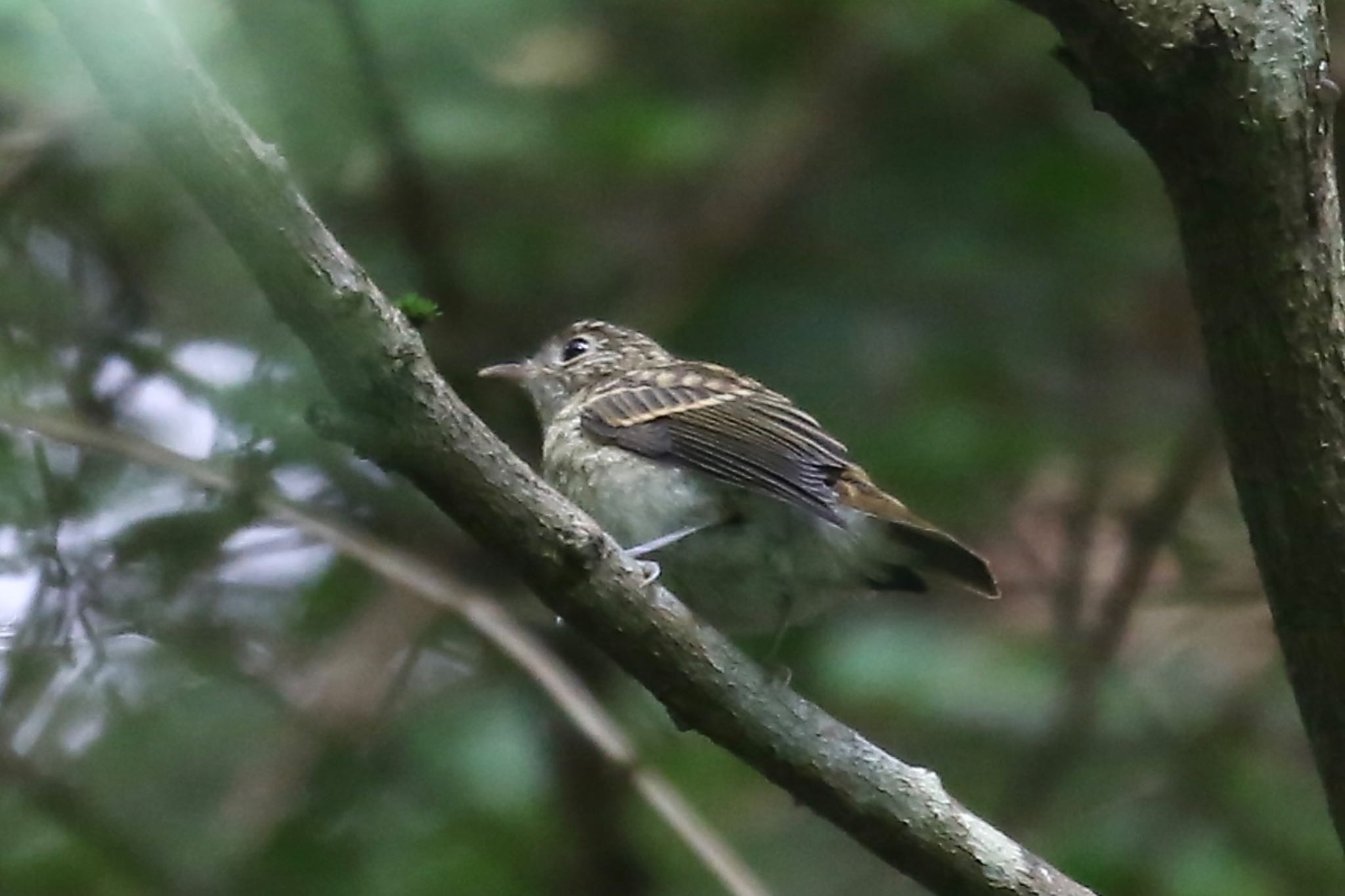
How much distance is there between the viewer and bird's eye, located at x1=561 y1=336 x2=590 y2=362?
5.23m

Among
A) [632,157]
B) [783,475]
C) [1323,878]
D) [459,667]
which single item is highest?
[632,157]

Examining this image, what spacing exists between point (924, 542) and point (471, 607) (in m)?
1.43

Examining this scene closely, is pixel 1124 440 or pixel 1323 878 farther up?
pixel 1124 440

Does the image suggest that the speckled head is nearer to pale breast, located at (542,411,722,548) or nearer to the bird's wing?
the bird's wing

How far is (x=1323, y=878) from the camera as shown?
5.50 metres

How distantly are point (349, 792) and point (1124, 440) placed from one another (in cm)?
263

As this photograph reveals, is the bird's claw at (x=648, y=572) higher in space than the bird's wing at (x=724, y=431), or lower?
lower

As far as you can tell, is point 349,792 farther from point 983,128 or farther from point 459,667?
point 983,128

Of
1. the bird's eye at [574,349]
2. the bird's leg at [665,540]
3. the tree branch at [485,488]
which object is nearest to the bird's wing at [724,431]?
the bird's leg at [665,540]

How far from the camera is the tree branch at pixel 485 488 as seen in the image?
2.18 meters

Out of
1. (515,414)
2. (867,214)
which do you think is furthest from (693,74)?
(515,414)

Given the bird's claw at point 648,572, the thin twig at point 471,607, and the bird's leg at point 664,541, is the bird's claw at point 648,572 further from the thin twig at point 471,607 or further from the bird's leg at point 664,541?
the thin twig at point 471,607

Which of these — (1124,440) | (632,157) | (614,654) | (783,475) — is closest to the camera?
(614,654)

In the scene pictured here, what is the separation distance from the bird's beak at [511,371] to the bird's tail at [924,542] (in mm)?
1182
